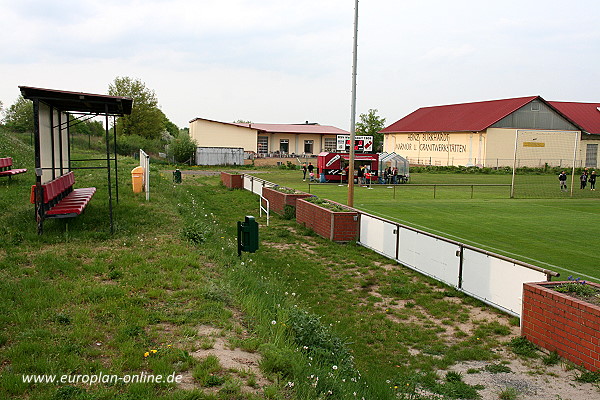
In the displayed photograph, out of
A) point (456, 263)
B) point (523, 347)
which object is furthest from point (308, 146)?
point (523, 347)

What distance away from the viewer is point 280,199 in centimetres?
2250

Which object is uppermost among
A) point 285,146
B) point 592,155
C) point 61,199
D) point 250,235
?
point 285,146

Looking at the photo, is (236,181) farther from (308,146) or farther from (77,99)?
(308,146)

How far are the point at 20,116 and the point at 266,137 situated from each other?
33931 millimetres

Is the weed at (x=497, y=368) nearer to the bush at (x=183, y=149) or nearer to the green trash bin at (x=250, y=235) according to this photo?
the green trash bin at (x=250, y=235)

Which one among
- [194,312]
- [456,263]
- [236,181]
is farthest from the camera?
[236,181]

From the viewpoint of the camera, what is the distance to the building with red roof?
62000 millimetres

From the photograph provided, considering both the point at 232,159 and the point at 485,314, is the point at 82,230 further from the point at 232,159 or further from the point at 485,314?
the point at 232,159

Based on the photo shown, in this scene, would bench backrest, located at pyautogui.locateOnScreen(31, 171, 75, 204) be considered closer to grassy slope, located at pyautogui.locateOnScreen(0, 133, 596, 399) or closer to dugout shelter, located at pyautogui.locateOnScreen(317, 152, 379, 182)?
grassy slope, located at pyautogui.locateOnScreen(0, 133, 596, 399)

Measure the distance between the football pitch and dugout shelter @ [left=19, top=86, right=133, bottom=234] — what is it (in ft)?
35.6

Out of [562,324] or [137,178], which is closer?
[562,324]

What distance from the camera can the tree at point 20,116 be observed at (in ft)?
225

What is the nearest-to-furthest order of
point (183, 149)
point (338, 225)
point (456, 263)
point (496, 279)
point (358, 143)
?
point (496, 279) → point (456, 263) → point (338, 225) → point (358, 143) → point (183, 149)

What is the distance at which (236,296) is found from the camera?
8.30m
